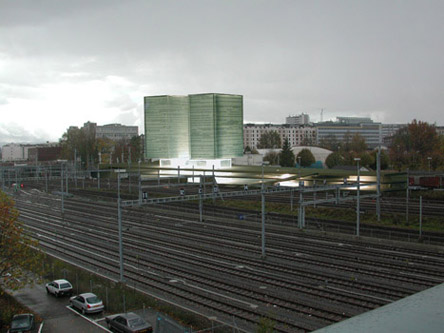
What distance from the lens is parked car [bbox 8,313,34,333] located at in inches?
635

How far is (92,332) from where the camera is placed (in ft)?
53.3

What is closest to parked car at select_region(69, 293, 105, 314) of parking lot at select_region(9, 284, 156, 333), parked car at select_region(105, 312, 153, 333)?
parking lot at select_region(9, 284, 156, 333)

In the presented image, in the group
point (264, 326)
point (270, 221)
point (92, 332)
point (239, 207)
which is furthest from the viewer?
point (239, 207)

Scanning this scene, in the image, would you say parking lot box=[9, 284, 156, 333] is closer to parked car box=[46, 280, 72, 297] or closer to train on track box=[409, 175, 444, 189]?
parked car box=[46, 280, 72, 297]

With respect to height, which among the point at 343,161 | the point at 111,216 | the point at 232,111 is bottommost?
the point at 111,216

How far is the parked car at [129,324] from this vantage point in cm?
1555

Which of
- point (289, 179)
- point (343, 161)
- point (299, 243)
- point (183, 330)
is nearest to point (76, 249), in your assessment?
point (299, 243)

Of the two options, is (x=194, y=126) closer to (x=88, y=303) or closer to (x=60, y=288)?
(x=60, y=288)

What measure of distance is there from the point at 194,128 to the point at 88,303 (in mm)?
59366

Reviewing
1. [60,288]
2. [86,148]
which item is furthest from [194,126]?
[60,288]

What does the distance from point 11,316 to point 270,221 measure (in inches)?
1116

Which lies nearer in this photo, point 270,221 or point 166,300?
point 166,300

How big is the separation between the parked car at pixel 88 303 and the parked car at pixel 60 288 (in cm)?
211

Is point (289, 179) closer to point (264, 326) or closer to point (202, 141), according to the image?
point (202, 141)
